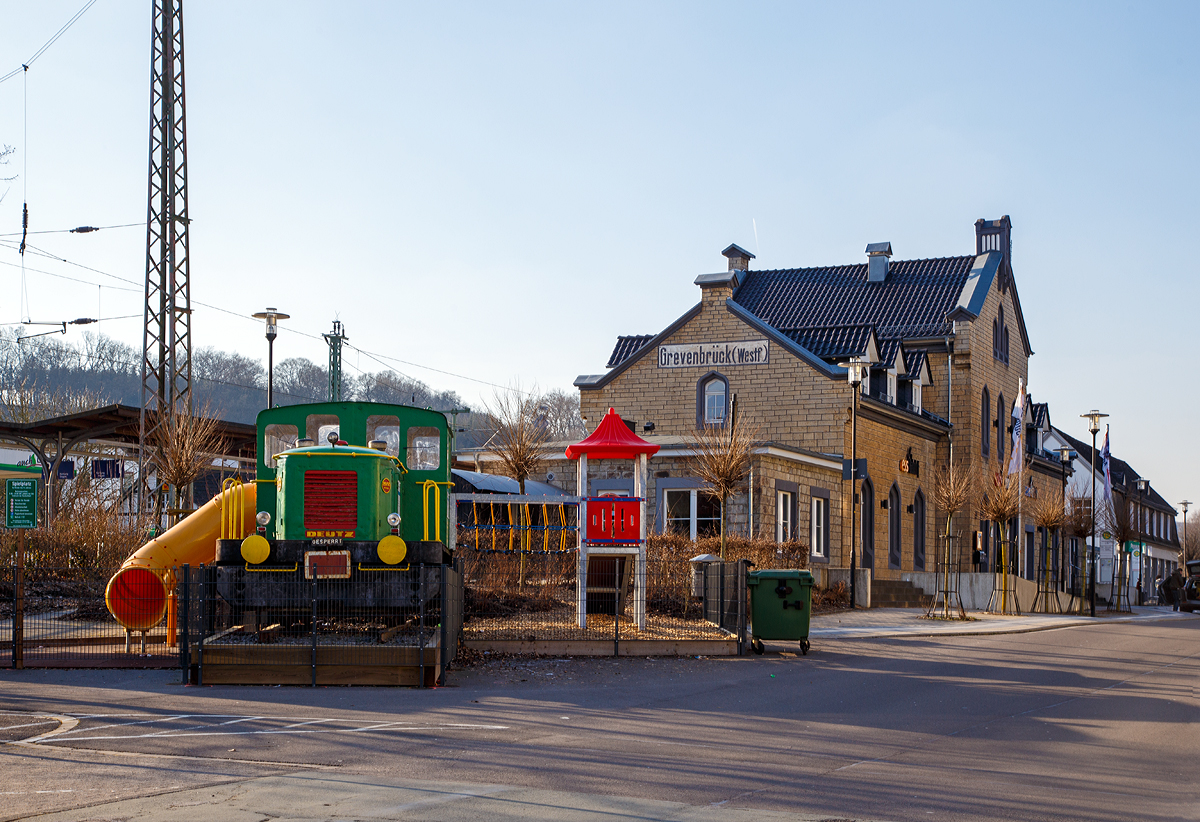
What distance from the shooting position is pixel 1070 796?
8.52 meters

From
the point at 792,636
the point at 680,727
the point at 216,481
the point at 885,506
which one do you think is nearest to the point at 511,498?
the point at 792,636

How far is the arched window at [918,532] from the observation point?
41.5 metres

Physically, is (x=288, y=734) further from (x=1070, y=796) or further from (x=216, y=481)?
(x=216, y=481)

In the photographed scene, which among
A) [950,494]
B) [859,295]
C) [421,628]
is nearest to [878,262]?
[859,295]

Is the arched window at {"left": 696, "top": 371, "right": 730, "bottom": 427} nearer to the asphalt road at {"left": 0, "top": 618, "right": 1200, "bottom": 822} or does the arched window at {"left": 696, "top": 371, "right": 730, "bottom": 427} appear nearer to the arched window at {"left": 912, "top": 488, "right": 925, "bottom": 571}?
the arched window at {"left": 912, "top": 488, "right": 925, "bottom": 571}

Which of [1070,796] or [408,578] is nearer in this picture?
[1070,796]

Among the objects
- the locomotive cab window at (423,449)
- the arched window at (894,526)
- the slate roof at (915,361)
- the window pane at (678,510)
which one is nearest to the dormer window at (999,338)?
the slate roof at (915,361)

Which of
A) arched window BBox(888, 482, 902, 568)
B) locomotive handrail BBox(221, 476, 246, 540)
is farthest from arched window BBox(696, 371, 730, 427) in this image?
locomotive handrail BBox(221, 476, 246, 540)

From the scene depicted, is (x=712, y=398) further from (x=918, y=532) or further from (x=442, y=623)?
(x=442, y=623)

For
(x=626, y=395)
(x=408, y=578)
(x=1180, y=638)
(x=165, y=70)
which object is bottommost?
(x=1180, y=638)

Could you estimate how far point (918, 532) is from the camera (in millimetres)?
42188

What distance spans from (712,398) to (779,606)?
20.4 m

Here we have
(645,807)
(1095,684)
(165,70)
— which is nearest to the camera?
(645,807)

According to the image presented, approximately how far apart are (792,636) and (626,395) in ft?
71.2
